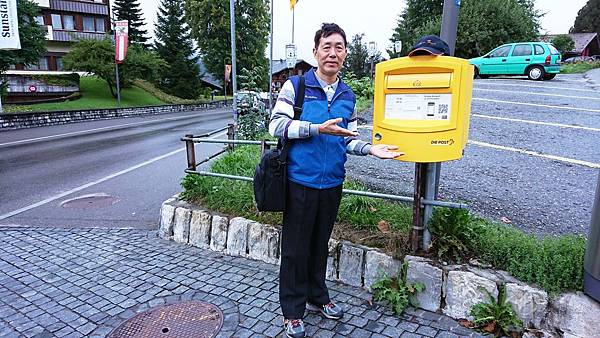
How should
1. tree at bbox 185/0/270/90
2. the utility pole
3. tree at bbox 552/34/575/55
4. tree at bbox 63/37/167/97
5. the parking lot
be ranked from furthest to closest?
tree at bbox 552/34/575/55, tree at bbox 185/0/270/90, tree at bbox 63/37/167/97, the parking lot, the utility pole

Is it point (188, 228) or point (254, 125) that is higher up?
point (254, 125)

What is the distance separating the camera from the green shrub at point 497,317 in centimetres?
271

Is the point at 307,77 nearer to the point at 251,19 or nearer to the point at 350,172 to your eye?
the point at 350,172

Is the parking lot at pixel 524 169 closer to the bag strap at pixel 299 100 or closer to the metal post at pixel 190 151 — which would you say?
the metal post at pixel 190 151

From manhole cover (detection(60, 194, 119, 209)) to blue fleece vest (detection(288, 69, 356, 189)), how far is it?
15.0 ft

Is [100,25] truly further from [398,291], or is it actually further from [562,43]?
[562,43]

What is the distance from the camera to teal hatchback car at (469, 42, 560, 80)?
16531 millimetres

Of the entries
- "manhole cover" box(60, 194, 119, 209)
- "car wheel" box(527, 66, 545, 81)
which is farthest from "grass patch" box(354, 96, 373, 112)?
"car wheel" box(527, 66, 545, 81)

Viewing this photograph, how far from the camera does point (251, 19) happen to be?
4178cm

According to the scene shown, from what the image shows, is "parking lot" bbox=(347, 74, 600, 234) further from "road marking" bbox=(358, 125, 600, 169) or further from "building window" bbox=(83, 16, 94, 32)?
"building window" bbox=(83, 16, 94, 32)

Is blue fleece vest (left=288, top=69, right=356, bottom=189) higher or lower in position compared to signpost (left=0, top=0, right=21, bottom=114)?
lower

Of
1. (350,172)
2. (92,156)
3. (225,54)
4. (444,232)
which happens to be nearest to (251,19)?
(225,54)

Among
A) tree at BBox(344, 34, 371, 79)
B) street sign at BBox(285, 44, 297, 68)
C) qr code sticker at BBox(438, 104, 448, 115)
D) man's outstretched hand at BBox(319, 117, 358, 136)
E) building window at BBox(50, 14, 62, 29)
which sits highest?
building window at BBox(50, 14, 62, 29)

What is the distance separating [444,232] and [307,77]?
1.62 m
